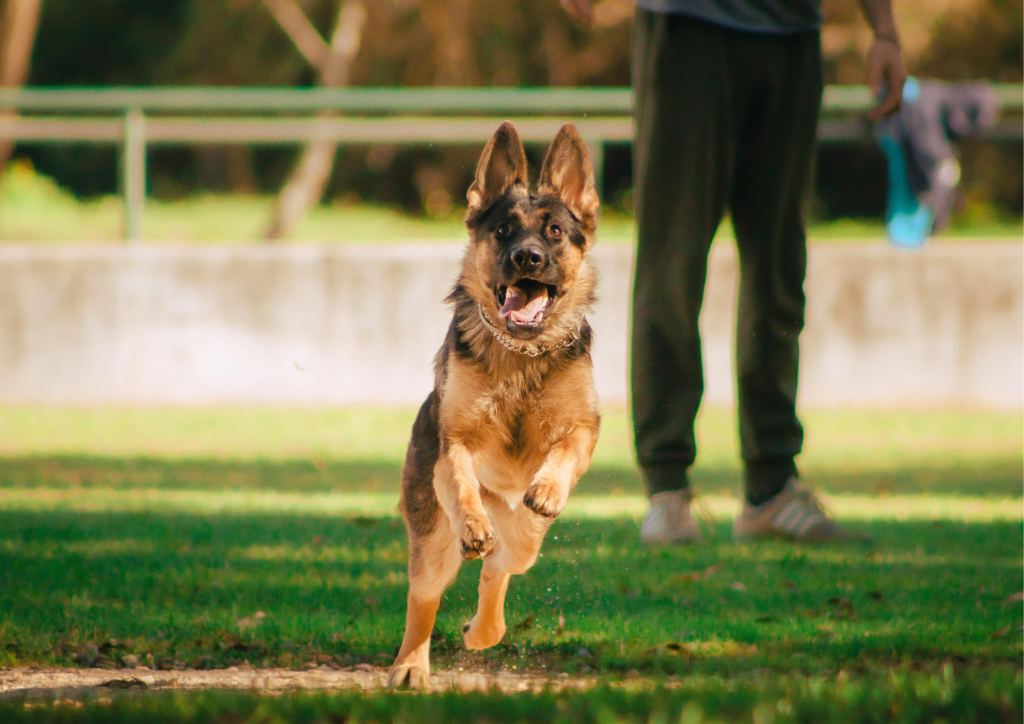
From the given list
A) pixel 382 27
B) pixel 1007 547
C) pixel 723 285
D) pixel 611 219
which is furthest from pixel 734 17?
pixel 382 27

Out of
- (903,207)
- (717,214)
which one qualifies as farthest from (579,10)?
(903,207)

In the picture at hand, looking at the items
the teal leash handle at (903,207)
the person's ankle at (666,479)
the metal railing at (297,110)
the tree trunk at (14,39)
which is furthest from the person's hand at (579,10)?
the tree trunk at (14,39)

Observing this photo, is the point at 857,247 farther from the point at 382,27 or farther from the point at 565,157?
the point at 382,27

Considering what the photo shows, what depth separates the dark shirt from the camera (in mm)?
4992

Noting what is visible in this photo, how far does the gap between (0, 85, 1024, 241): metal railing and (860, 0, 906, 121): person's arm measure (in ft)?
15.6

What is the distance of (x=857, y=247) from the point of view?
10.2m

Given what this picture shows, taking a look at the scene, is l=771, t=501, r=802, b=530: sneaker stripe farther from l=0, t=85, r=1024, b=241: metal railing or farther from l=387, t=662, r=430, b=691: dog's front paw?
l=0, t=85, r=1024, b=241: metal railing

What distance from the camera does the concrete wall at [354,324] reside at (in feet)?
31.4

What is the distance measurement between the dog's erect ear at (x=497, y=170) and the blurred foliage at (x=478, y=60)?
38.4 ft

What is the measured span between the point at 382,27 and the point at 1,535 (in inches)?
623

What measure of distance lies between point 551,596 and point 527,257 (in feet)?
4.92

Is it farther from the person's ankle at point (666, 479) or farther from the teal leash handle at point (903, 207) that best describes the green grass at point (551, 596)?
the teal leash handle at point (903, 207)

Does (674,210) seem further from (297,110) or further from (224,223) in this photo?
(224,223)

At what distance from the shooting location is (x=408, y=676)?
3.40 metres
